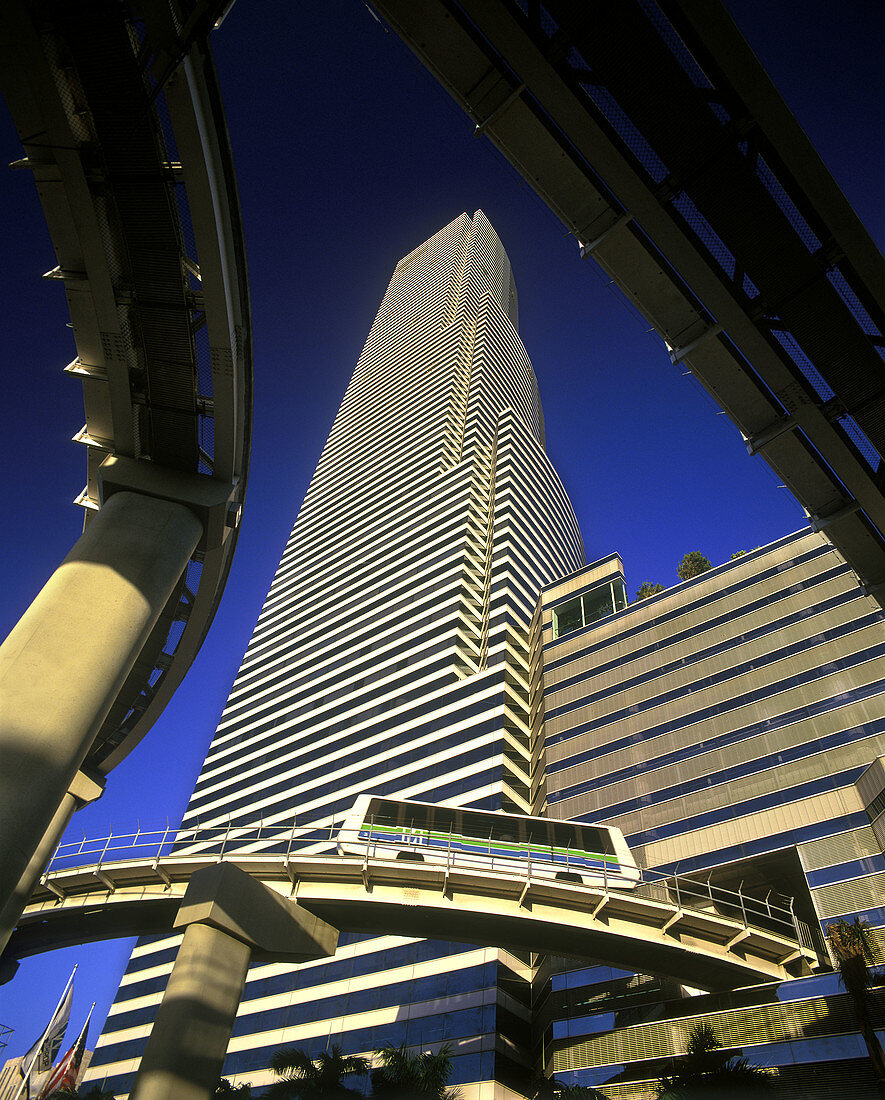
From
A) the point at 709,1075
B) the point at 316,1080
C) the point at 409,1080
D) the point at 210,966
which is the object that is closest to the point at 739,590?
the point at 709,1075

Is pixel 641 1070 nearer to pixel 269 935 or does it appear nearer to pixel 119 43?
pixel 269 935

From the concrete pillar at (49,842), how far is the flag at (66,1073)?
13.0m

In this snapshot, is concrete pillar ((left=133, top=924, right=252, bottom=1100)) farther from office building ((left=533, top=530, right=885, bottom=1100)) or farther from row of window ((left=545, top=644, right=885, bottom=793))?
row of window ((left=545, top=644, right=885, bottom=793))

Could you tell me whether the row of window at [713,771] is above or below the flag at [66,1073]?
above

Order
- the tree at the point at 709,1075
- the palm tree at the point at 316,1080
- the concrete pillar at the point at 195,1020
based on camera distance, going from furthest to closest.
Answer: the palm tree at the point at 316,1080 → the tree at the point at 709,1075 → the concrete pillar at the point at 195,1020

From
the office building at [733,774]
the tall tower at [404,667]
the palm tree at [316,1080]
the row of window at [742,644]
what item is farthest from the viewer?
the tall tower at [404,667]

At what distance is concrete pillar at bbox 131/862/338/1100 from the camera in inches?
655

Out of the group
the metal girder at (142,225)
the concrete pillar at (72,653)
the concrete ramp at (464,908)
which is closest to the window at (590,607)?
the concrete ramp at (464,908)

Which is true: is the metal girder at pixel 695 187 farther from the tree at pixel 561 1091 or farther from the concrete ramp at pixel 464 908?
the tree at pixel 561 1091

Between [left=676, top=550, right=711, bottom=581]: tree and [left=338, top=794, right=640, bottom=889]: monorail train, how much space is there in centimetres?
4014

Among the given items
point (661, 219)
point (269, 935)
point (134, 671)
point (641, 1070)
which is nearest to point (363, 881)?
point (269, 935)

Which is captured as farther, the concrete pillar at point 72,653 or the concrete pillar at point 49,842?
the concrete pillar at point 49,842

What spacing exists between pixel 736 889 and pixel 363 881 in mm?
26020

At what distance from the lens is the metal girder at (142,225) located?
1047 cm
